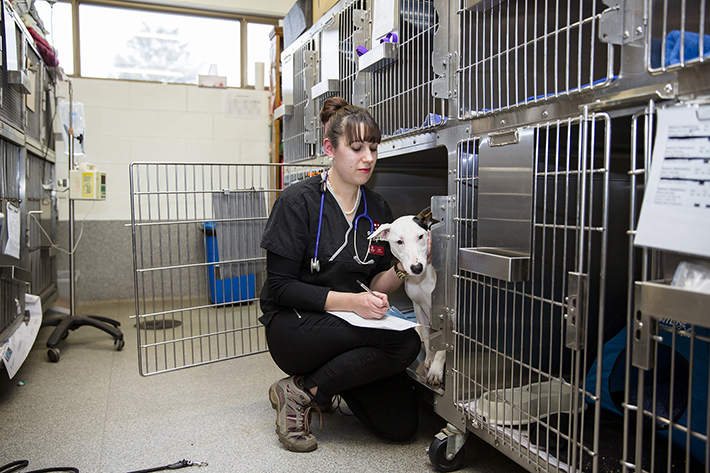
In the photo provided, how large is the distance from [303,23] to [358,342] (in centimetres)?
179

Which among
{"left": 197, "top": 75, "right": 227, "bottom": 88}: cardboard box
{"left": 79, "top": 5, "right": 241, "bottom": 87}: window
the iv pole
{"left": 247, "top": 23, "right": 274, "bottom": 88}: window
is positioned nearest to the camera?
the iv pole

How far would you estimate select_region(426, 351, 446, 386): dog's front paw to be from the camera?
159 cm

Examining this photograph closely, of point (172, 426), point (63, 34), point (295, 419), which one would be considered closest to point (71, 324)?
point (172, 426)

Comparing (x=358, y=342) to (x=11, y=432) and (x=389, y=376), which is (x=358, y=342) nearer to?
(x=389, y=376)

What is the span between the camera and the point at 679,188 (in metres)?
0.83

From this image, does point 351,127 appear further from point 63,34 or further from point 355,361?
point 63,34

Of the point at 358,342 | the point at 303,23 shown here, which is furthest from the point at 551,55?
the point at 303,23

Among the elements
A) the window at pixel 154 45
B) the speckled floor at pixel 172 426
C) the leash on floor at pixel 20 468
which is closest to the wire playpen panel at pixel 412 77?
the speckled floor at pixel 172 426

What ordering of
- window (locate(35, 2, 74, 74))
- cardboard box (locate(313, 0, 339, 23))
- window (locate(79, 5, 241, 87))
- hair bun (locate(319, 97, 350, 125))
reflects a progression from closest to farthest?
hair bun (locate(319, 97, 350, 125)) < cardboard box (locate(313, 0, 339, 23)) < window (locate(35, 2, 74, 74)) < window (locate(79, 5, 241, 87))

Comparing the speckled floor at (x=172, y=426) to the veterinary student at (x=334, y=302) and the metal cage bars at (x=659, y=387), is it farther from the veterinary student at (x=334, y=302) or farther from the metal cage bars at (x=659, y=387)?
the metal cage bars at (x=659, y=387)

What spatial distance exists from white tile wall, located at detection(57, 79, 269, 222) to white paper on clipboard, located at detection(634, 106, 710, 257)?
3.69m

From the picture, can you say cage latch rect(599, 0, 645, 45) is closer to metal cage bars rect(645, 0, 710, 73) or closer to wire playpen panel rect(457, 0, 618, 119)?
metal cage bars rect(645, 0, 710, 73)

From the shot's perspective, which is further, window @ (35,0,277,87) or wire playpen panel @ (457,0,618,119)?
window @ (35,0,277,87)

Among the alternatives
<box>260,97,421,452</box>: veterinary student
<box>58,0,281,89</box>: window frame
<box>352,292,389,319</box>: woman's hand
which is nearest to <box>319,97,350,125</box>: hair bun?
<box>260,97,421,452</box>: veterinary student
